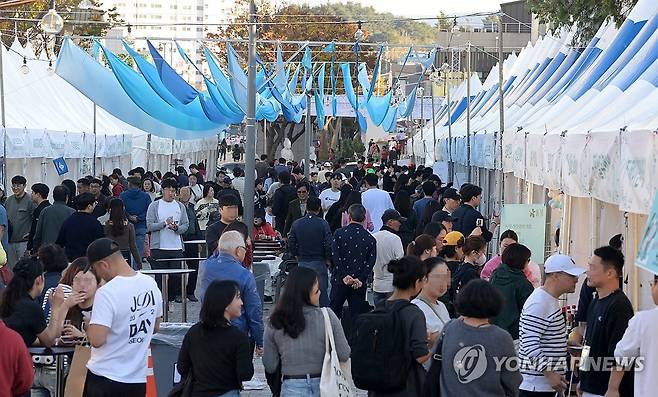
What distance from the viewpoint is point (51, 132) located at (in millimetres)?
24547

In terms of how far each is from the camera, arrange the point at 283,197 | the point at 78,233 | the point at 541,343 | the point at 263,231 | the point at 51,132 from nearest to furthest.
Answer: the point at 541,343
the point at 78,233
the point at 263,231
the point at 283,197
the point at 51,132

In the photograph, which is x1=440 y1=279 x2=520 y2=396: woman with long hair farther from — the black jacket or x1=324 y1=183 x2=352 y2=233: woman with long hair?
x1=324 y1=183 x2=352 y2=233: woman with long hair

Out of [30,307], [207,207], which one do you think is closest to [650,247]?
[30,307]

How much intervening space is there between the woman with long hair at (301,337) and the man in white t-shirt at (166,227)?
936 cm

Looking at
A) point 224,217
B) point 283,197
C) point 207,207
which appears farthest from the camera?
point 283,197

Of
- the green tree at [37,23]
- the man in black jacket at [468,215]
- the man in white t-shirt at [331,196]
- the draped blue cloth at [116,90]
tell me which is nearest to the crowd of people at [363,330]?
the man in black jacket at [468,215]

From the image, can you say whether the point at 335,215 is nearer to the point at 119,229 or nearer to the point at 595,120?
the point at 119,229

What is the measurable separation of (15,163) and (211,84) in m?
4.42

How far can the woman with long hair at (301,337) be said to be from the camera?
310 inches

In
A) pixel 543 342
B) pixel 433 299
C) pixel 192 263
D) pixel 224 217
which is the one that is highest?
pixel 224 217

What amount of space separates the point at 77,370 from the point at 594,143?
5.18 m

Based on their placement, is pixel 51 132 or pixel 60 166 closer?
pixel 51 132

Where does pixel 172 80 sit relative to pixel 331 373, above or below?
above

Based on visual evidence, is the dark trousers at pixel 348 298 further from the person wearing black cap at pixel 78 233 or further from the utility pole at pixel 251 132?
the utility pole at pixel 251 132
